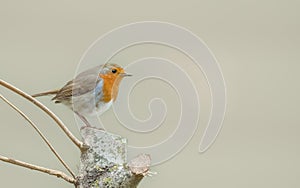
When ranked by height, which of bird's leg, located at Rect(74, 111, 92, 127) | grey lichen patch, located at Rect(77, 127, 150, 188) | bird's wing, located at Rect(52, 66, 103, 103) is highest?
bird's wing, located at Rect(52, 66, 103, 103)

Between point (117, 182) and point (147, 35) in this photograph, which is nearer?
point (117, 182)

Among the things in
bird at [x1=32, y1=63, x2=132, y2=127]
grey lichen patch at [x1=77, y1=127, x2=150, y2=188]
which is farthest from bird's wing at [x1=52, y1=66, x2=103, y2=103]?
grey lichen patch at [x1=77, y1=127, x2=150, y2=188]

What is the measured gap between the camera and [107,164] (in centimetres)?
105

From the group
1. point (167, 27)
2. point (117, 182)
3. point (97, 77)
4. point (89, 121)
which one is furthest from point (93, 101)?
point (117, 182)

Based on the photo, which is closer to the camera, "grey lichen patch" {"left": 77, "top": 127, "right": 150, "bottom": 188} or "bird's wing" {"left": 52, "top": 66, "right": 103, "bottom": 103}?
"grey lichen patch" {"left": 77, "top": 127, "right": 150, "bottom": 188}

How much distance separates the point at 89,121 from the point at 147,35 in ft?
0.84

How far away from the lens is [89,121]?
127 centimetres

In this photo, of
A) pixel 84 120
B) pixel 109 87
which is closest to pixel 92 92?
pixel 109 87

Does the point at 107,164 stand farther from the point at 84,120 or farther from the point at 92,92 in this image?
the point at 92,92

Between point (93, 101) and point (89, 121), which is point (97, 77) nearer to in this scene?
point (93, 101)

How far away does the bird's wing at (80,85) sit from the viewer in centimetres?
133

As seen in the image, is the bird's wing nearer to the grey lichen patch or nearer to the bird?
the bird

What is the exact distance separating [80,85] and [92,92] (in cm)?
11

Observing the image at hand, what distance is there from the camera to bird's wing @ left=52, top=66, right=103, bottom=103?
133cm
